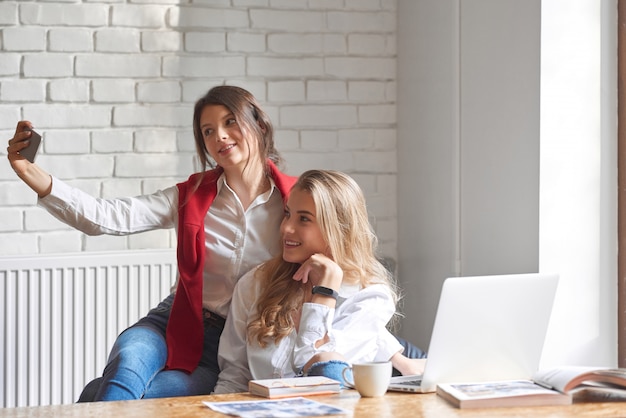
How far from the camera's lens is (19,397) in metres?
3.36

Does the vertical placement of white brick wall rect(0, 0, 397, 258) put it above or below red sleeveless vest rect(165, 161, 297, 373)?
above

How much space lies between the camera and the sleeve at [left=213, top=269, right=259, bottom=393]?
98.0 inches

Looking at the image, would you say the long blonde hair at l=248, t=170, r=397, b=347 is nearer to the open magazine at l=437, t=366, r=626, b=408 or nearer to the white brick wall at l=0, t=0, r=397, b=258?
the open magazine at l=437, t=366, r=626, b=408

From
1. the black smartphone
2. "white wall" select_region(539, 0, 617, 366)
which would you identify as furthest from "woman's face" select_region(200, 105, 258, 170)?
"white wall" select_region(539, 0, 617, 366)

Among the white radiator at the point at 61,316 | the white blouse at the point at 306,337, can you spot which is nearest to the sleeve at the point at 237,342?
the white blouse at the point at 306,337

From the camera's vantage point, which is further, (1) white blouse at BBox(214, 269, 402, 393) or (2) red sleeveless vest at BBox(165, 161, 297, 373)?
(2) red sleeveless vest at BBox(165, 161, 297, 373)

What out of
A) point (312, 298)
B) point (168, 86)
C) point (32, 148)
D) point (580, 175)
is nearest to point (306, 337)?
point (312, 298)

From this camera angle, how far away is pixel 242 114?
109 inches

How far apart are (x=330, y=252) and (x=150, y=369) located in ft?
2.04

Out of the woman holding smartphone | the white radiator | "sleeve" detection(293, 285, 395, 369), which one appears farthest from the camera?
the white radiator

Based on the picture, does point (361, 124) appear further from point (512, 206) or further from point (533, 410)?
point (533, 410)

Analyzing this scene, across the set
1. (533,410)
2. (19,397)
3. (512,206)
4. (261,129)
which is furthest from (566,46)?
(19,397)

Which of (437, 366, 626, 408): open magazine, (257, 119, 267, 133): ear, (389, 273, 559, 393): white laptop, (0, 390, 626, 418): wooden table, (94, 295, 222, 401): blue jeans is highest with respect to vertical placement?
(257, 119, 267, 133): ear

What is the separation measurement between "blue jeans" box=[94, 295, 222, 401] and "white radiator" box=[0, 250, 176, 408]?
1.85 feet
